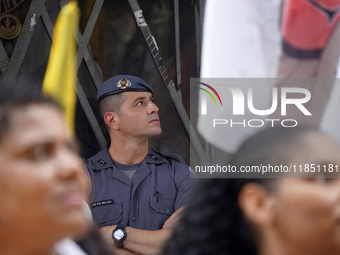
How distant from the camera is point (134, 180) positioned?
4102 millimetres

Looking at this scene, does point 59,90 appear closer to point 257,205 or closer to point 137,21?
point 257,205

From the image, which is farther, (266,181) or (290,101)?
(290,101)

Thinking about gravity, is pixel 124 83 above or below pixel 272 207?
below

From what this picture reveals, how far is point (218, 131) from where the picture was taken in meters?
2.58

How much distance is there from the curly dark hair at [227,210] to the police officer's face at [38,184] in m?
0.49

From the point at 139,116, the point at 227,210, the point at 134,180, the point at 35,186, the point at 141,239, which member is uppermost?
the point at 35,186

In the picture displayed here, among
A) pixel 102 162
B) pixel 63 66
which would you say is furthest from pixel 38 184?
pixel 102 162

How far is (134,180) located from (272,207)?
2168 mm

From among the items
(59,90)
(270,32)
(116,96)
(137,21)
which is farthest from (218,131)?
(137,21)

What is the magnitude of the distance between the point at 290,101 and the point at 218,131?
0.34 m

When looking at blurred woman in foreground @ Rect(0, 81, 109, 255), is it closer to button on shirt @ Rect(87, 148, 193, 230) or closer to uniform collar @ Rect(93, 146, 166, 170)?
button on shirt @ Rect(87, 148, 193, 230)

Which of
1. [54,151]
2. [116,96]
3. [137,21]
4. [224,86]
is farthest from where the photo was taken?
[137,21]

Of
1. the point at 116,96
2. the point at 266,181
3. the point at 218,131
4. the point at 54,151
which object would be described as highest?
the point at 54,151

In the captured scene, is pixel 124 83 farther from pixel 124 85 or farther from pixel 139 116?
pixel 139 116
